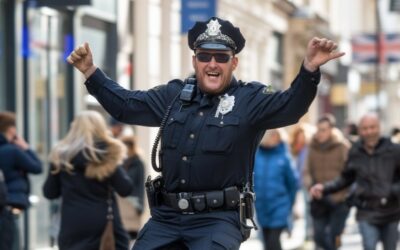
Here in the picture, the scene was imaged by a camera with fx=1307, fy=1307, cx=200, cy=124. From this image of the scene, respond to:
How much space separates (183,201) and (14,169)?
5.34m

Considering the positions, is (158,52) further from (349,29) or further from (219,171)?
(349,29)

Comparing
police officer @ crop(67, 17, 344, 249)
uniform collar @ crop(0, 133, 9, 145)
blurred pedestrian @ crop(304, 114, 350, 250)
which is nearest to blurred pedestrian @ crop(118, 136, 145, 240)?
uniform collar @ crop(0, 133, 9, 145)

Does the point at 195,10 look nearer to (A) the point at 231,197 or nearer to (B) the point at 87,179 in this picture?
(B) the point at 87,179

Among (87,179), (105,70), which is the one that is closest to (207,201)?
(87,179)

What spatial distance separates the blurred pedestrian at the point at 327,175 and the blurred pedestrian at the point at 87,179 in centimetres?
542

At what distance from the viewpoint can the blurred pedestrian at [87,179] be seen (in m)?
10.4

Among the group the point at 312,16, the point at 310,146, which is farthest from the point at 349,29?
the point at 310,146

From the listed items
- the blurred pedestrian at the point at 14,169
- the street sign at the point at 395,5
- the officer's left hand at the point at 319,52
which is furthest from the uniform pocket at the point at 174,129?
the street sign at the point at 395,5

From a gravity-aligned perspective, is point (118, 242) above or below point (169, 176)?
below

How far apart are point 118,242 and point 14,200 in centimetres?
176

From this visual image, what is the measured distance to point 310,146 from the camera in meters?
16.7

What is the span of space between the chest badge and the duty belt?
408mm

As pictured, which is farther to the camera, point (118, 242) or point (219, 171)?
point (118, 242)

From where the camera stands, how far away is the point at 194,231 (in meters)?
6.81
